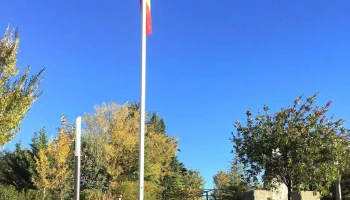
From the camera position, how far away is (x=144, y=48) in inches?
409

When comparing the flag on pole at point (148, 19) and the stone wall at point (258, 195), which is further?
the stone wall at point (258, 195)

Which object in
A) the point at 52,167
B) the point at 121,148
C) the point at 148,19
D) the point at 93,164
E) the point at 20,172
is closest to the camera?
the point at 148,19

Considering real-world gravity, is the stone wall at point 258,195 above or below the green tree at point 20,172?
below

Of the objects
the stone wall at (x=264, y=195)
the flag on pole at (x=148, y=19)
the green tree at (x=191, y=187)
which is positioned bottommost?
the stone wall at (x=264, y=195)

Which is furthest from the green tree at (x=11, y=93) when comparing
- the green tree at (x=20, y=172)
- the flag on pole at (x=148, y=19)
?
the green tree at (x=20, y=172)

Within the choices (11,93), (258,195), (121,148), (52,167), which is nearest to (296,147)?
(258,195)

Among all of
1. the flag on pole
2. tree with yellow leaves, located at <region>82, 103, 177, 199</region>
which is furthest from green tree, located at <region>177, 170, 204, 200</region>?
the flag on pole

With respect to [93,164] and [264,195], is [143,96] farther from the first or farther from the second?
[93,164]

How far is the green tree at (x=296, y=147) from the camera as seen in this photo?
41.9ft

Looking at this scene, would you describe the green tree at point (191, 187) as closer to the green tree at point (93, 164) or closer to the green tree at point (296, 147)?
the green tree at point (93, 164)

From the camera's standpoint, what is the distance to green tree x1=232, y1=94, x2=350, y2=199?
1277cm

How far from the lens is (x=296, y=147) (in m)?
12.9

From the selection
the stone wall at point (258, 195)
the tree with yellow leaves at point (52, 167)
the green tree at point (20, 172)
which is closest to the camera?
the stone wall at point (258, 195)

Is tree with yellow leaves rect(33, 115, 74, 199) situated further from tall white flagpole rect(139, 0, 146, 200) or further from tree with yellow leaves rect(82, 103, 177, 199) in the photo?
tall white flagpole rect(139, 0, 146, 200)
